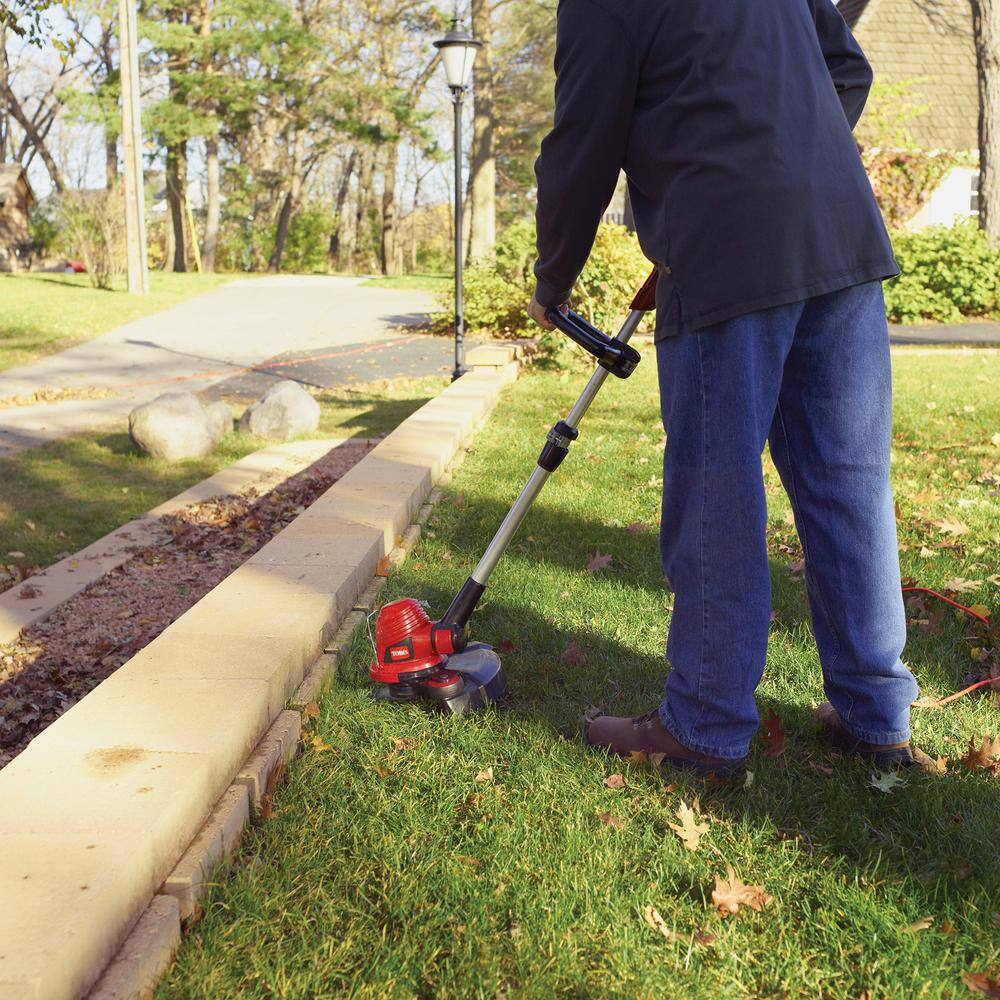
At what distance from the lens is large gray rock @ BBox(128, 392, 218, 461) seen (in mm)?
7184

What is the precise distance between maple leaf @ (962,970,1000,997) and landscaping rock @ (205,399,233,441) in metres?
6.58

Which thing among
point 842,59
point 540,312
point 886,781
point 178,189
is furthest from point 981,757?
point 178,189

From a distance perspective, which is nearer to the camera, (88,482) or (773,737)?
(773,737)

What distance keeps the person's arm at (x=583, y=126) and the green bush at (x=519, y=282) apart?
332 inches

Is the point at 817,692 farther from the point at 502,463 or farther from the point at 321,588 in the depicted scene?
the point at 502,463

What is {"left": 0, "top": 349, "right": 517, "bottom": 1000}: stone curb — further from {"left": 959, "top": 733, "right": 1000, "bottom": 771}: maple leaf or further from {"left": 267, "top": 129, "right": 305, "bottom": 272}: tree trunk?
{"left": 267, "top": 129, "right": 305, "bottom": 272}: tree trunk

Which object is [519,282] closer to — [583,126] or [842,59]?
[842,59]

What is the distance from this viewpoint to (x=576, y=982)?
5.68 feet

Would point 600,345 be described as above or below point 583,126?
below

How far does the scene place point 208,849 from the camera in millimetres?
2010

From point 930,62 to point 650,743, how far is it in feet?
78.5

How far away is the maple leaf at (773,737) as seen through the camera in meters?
2.46

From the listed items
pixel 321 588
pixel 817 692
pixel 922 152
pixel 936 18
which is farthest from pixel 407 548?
pixel 936 18

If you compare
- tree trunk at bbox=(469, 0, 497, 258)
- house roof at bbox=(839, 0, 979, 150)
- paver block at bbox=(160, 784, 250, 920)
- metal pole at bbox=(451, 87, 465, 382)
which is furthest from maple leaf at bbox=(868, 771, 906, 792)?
house roof at bbox=(839, 0, 979, 150)
